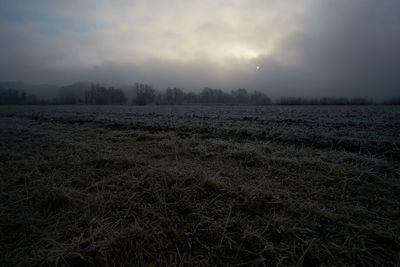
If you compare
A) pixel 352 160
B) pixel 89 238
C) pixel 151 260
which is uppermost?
pixel 352 160

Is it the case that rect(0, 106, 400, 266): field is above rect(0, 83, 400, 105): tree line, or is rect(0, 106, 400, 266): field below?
below

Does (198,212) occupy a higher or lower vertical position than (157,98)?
lower

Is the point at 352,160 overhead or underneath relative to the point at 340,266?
overhead

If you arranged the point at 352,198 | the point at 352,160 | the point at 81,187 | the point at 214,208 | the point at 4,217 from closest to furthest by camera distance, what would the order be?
the point at 4,217 < the point at 214,208 < the point at 352,198 < the point at 81,187 < the point at 352,160

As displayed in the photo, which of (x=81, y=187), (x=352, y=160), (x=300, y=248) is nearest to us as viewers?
(x=300, y=248)

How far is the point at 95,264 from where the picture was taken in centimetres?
148

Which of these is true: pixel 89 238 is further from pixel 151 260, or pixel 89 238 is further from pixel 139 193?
pixel 139 193

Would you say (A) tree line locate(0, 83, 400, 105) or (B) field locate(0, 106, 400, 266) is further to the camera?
(A) tree line locate(0, 83, 400, 105)

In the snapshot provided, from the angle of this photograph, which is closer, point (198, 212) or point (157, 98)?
point (198, 212)

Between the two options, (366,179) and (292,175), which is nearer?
(366,179)

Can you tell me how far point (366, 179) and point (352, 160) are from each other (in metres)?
1.04

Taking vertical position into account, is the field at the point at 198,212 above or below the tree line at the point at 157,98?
below

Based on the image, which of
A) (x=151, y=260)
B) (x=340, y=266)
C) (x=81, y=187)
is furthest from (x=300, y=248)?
(x=81, y=187)

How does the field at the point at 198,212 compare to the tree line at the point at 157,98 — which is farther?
the tree line at the point at 157,98
